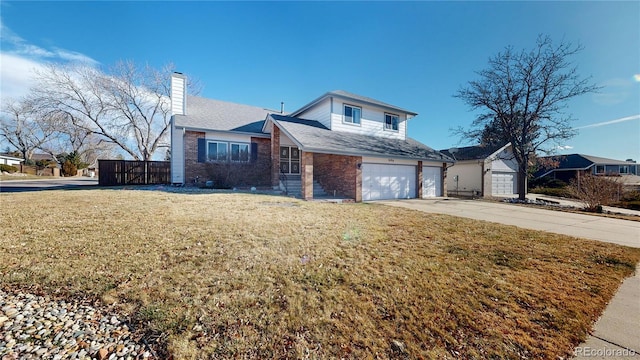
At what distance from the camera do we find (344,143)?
40.4 ft

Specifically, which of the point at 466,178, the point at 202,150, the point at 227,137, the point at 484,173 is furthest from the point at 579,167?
the point at 202,150

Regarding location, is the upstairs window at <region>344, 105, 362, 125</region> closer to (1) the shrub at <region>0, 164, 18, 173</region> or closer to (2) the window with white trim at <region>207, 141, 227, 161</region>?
(2) the window with white trim at <region>207, 141, 227, 161</region>

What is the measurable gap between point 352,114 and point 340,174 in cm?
434

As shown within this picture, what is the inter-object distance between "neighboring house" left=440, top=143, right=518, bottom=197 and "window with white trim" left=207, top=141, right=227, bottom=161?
18197 millimetres

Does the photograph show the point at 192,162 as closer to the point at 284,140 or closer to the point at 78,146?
the point at 284,140

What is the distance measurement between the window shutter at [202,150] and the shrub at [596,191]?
19747mm

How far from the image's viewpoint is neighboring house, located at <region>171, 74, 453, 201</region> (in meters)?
12.7

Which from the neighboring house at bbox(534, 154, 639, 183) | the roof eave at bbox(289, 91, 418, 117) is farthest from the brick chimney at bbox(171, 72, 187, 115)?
the neighboring house at bbox(534, 154, 639, 183)

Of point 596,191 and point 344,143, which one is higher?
point 344,143

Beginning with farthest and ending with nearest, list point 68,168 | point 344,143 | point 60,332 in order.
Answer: point 68,168, point 344,143, point 60,332

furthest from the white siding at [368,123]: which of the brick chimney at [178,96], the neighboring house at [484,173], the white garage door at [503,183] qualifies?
the white garage door at [503,183]

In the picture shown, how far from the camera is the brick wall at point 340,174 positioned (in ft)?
39.3

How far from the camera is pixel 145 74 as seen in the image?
976 inches

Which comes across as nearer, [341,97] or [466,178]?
[341,97]
